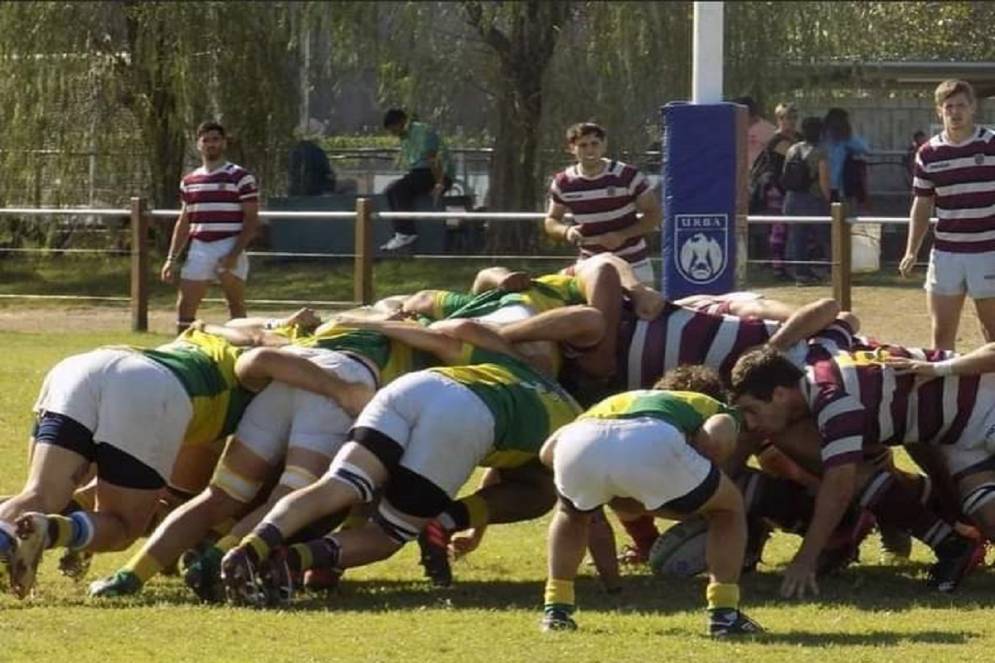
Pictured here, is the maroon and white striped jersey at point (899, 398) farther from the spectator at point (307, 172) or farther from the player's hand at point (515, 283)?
the spectator at point (307, 172)

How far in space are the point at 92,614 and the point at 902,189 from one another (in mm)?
19720

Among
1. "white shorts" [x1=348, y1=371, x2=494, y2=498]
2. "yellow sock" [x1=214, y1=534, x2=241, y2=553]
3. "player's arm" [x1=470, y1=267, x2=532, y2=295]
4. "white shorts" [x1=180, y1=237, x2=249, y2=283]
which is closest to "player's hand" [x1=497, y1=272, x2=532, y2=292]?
"player's arm" [x1=470, y1=267, x2=532, y2=295]

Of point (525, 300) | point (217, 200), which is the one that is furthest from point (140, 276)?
point (525, 300)

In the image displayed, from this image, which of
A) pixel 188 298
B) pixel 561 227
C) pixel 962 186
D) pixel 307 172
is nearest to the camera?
pixel 962 186

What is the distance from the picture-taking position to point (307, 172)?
26906 millimetres

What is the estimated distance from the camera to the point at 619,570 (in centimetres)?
927

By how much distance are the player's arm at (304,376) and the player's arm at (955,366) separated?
207cm

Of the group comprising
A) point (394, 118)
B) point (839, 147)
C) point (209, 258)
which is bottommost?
point (209, 258)

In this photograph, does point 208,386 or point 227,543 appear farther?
point 208,386

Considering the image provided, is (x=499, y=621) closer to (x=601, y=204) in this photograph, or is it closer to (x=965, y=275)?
(x=965, y=275)

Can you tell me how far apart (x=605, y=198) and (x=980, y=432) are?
5.65 m

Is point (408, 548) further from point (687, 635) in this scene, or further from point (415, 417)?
point (687, 635)

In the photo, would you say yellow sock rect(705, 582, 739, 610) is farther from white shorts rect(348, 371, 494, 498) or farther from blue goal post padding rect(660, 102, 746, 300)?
blue goal post padding rect(660, 102, 746, 300)

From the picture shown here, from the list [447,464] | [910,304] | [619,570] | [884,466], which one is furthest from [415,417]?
[910,304]
